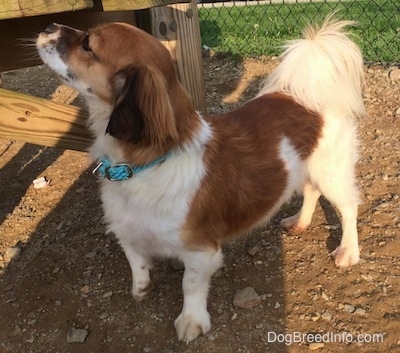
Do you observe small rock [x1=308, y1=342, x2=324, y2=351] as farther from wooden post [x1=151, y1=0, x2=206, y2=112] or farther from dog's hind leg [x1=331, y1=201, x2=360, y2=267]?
wooden post [x1=151, y1=0, x2=206, y2=112]

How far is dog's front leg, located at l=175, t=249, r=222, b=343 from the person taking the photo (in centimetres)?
226

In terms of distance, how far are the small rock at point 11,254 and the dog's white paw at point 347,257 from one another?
176cm

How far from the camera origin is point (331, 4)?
8.45 metres

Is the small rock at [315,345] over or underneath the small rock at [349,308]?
underneath

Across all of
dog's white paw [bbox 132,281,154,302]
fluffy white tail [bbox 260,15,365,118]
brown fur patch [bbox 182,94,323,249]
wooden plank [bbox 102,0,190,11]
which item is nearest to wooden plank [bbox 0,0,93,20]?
wooden plank [bbox 102,0,190,11]

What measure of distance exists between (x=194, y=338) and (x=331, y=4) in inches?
292

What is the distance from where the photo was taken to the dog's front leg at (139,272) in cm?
248

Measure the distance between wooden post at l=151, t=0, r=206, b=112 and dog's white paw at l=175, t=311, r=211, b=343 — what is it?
1085 mm

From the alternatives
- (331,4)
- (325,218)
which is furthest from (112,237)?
(331,4)

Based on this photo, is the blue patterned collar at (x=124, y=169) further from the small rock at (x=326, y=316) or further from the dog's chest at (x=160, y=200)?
the small rock at (x=326, y=316)

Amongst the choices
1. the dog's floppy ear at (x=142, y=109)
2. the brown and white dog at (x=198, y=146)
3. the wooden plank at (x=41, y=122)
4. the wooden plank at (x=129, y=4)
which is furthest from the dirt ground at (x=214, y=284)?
the wooden plank at (x=129, y=4)

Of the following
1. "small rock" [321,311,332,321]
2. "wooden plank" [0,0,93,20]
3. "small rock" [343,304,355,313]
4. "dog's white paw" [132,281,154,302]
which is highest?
"wooden plank" [0,0,93,20]

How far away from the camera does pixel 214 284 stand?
2635 millimetres

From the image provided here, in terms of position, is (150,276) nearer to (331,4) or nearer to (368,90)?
(368,90)
